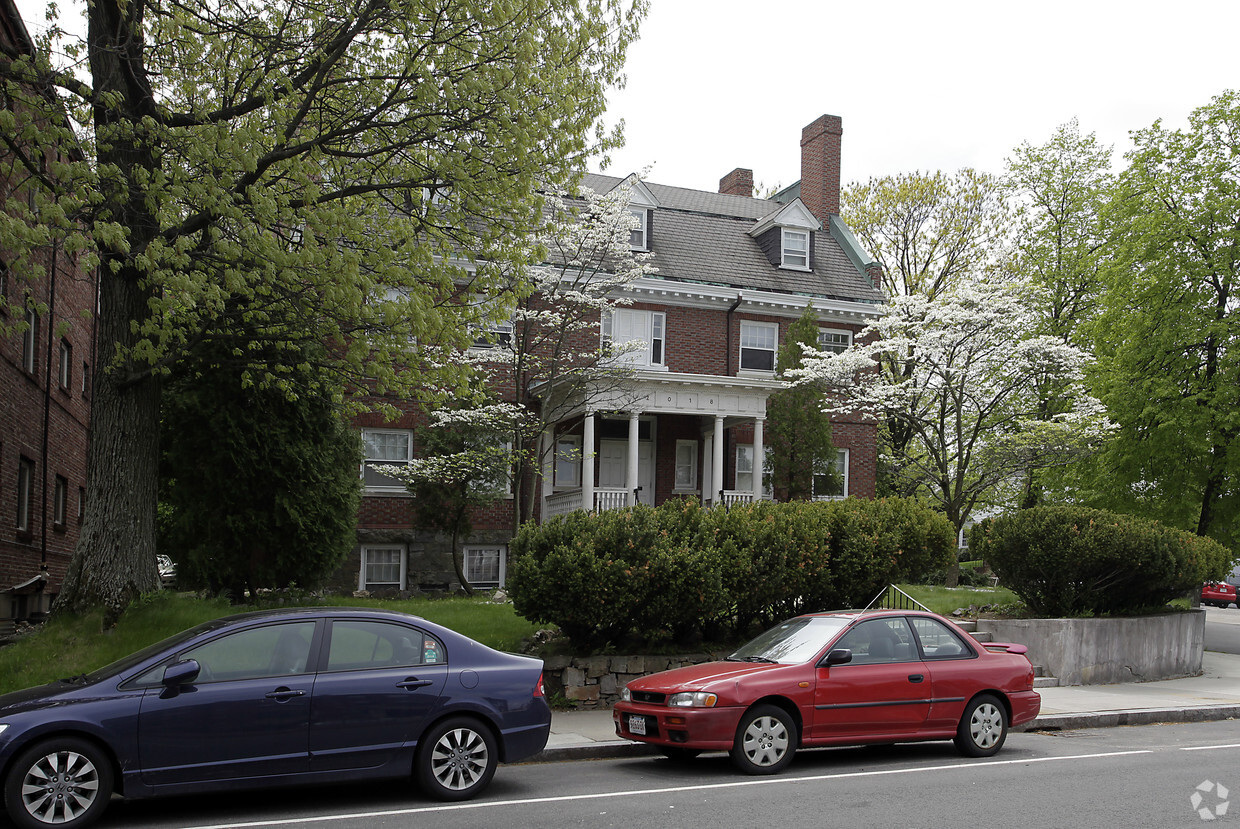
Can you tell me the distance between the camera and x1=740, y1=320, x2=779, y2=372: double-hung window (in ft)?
94.7

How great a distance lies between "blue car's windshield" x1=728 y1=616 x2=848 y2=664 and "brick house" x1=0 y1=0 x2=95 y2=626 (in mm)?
11481

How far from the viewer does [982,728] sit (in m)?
9.89

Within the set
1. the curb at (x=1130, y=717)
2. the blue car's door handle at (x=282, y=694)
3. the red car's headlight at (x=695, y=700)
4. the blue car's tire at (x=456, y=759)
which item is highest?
the blue car's door handle at (x=282, y=694)

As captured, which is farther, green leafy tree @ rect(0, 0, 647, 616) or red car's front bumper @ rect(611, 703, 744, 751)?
green leafy tree @ rect(0, 0, 647, 616)

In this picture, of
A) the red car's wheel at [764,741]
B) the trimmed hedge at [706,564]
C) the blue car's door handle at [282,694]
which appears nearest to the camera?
the blue car's door handle at [282,694]

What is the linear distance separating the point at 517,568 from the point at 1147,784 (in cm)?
681

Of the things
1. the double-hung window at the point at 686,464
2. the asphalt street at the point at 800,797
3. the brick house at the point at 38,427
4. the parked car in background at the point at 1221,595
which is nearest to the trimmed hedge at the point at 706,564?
the asphalt street at the point at 800,797

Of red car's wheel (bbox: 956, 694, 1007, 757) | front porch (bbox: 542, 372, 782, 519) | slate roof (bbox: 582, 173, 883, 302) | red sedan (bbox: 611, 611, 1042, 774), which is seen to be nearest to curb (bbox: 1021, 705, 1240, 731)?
red sedan (bbox: 611, 611, 1042, 774)

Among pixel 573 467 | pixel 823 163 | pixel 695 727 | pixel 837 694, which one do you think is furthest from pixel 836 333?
pixel 695 727

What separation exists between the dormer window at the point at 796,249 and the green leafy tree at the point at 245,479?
736 inches

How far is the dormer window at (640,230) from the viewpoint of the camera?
1129 inches

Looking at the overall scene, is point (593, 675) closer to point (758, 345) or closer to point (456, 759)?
point (456, 759)

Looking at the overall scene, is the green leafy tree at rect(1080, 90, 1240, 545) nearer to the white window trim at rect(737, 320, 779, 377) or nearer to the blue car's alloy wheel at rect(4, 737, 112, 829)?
the white window trim at rect(737, 320, 779, 377)

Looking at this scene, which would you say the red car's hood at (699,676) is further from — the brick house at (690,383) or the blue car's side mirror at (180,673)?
the brick house at (690,383)
